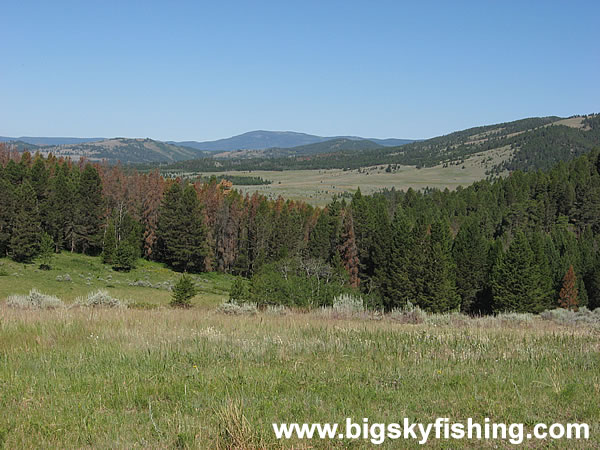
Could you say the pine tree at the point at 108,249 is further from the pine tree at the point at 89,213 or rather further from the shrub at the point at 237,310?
the shrub at the point at 237,310

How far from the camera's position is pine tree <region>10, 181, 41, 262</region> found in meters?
57.3

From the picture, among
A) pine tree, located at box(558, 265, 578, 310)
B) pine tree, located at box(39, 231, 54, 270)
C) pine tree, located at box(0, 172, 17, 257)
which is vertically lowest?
pine tree, located at box(558, 265, 578, 310)

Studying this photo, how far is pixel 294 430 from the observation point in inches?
219

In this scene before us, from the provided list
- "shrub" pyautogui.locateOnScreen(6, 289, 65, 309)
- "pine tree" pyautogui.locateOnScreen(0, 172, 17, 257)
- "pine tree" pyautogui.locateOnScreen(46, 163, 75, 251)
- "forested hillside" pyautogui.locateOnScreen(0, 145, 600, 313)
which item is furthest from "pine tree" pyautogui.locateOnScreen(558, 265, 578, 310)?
"pine tree" pyautogui.locateOnScreen(0, 172, 17, 257)

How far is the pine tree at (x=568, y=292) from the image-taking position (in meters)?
65.0

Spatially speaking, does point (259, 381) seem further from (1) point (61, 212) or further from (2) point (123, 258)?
(1) point (61, 212)

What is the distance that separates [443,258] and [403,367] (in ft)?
167

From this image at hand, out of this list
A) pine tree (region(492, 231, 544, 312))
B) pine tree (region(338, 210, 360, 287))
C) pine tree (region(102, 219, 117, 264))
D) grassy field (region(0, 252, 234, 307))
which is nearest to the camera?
grassy field (region(0, 252, 234, 307))

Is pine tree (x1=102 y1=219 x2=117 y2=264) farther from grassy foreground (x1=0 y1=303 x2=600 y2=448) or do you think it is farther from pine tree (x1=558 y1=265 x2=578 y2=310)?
pine tree (x1=558 y1=265 x2=578 y2=310)

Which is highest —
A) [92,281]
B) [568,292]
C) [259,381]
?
[259,381]

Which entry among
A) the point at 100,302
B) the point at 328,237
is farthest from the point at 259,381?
the point at 328,237

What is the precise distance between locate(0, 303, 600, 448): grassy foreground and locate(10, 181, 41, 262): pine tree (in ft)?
174

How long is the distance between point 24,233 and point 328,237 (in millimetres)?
44486

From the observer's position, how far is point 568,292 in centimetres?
6631
